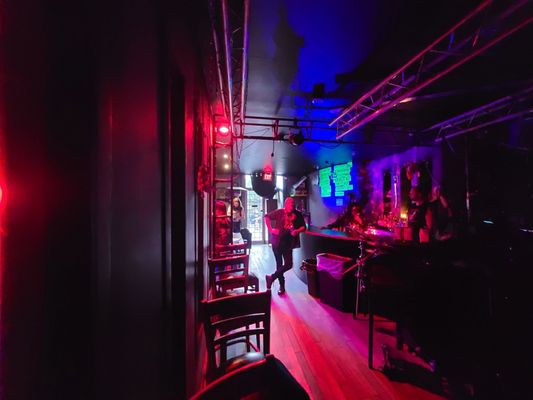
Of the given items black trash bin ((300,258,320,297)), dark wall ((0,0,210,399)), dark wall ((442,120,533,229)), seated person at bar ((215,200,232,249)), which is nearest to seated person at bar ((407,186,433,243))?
dark wall ((442,120,533,229))

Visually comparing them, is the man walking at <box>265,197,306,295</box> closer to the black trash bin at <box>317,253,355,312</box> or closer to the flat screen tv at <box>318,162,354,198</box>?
the black trash bin at <box>317,253,355,312</box>

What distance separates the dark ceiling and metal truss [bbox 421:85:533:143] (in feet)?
0.75

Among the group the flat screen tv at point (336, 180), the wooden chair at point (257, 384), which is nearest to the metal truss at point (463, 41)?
the wooden chair at point (257, 384)

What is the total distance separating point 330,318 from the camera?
3.42 meters

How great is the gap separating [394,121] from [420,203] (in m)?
2.15

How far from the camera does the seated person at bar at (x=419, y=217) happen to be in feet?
16.8

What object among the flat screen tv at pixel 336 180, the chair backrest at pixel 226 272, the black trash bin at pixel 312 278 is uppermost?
the flat screen tv at pixel 336 180

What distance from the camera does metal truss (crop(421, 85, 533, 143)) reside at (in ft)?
11.1

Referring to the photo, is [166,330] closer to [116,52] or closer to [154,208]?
[154,208]

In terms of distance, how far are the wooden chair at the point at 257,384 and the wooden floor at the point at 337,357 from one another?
64.5 inches

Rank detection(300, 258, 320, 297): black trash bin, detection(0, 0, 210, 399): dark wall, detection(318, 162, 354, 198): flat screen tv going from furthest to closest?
detection(318, 162, 354, 198): flat screen tv < detection(300, 258, 320, 297): black trash bin < detection(0, 0, 210, 399): dark wall

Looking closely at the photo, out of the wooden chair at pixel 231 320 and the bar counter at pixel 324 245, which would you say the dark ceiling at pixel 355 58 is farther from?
the wooden chair at pixel 231 320

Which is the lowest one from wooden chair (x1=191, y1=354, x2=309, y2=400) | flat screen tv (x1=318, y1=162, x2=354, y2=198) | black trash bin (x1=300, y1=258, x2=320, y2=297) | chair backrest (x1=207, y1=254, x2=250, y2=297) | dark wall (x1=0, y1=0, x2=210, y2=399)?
black trash bin (x1=300, y1=258, x2=320, y2=297)

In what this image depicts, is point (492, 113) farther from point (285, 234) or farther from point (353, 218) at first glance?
point (285, 234)
